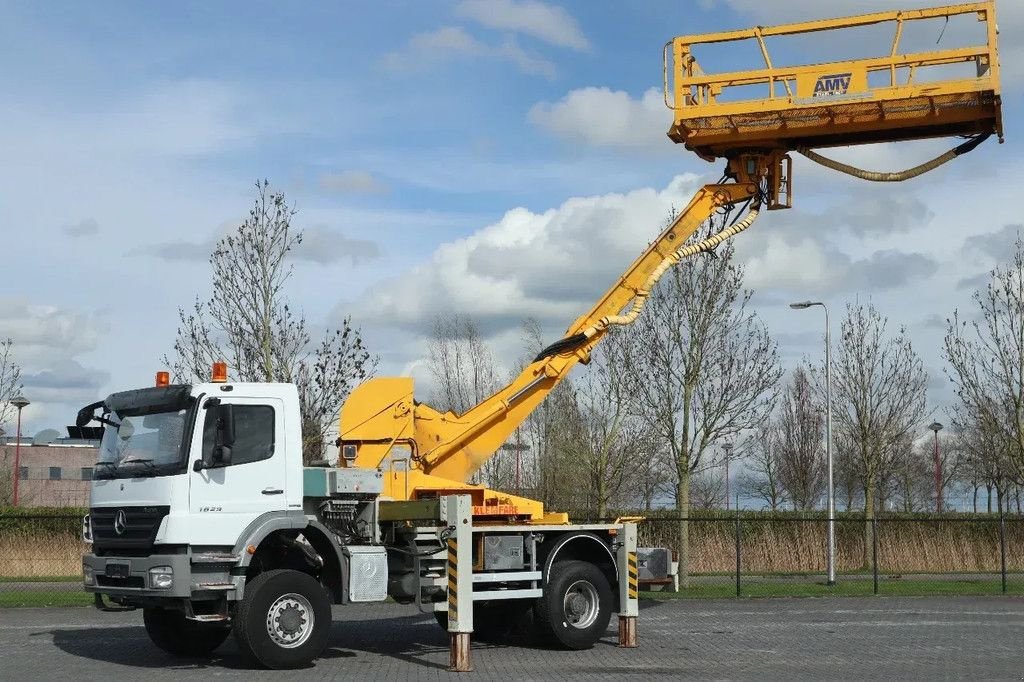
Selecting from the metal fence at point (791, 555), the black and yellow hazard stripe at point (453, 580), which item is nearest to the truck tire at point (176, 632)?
the black and yellow hazard stripe at point (453, 580)

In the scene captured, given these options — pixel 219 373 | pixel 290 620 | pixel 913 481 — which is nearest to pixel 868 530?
pixel 290 620

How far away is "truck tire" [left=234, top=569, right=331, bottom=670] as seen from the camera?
13.8 metres

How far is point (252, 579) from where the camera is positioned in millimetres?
14148

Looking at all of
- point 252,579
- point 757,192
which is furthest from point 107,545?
point 757,192

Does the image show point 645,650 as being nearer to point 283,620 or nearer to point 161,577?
point 283,620

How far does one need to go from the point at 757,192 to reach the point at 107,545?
944cm

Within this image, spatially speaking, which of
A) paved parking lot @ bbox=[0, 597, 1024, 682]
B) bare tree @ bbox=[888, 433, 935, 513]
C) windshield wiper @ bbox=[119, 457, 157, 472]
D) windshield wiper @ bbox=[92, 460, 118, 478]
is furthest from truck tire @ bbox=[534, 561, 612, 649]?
bare tree @ bbox=[888, 433, 935, 513]

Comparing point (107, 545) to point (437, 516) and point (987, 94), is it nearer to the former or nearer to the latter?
point (437, 516)

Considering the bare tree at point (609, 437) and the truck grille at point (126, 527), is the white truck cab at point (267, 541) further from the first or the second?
the bare tree at point (609, 437)

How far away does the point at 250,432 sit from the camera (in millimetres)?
14336

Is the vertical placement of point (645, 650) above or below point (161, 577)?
below

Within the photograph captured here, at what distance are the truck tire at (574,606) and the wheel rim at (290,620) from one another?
3.15 m

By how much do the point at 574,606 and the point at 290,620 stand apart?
3.87 meters

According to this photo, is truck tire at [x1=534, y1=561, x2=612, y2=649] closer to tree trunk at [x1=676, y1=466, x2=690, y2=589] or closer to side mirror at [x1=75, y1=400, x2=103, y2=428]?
side mirror at [x1=75, y1=400, x2=103, y2=428]
